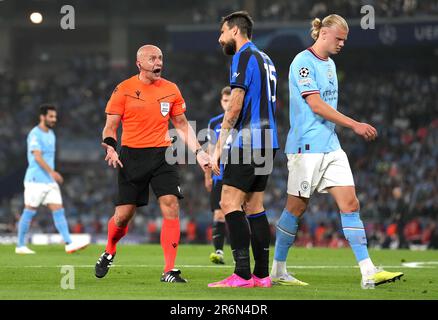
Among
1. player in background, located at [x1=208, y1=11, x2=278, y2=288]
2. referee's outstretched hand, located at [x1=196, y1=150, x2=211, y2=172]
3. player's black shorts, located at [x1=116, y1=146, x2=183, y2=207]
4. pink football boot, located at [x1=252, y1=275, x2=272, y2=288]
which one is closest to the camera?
player in background, located at [x1=208, y1=11, x2=278, y2=288]

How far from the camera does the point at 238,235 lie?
9.27 m

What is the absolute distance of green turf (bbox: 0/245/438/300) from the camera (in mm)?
8539

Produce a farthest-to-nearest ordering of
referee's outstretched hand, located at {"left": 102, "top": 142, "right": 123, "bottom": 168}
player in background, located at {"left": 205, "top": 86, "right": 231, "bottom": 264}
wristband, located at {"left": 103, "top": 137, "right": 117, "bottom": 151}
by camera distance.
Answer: player in background, located at {"left": 205, "top": 86, "right": 231, "bottom": 264} < wristband, located at {"left": 103, "top": 137, "right": 117, "bottom": 151} < referee's outstretched hand, located at {"left": 102, "top": 142, "right": 123, "bottom": 168}

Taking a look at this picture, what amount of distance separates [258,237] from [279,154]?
22.0 metres

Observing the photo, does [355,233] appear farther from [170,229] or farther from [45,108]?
[45,108]

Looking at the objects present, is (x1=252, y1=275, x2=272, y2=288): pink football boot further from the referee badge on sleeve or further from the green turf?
the referee badge on sleeve

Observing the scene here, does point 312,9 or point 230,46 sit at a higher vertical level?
point 312,9

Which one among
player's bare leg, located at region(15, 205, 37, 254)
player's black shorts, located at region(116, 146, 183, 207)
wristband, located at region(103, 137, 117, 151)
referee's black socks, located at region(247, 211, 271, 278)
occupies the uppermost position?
wristband, located at region(103, 137, 117, 151)

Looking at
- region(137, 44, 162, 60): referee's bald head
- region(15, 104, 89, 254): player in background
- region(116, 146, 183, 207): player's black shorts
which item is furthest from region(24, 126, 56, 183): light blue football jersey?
region(137, 44, 162, 60): referee's bald head

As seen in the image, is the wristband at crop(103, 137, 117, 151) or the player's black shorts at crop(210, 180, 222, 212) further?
the player's black shorts at crop(210, 180, 222, 212)

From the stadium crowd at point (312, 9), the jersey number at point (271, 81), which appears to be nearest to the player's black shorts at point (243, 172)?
the jersey number at point (271, 81)

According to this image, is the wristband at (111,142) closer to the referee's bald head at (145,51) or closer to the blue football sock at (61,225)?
the referee's bald head at (145,51)

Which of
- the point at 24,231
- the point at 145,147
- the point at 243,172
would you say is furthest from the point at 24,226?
the point at 243,172

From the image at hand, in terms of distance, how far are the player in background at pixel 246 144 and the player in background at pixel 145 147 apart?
3.19 feet
